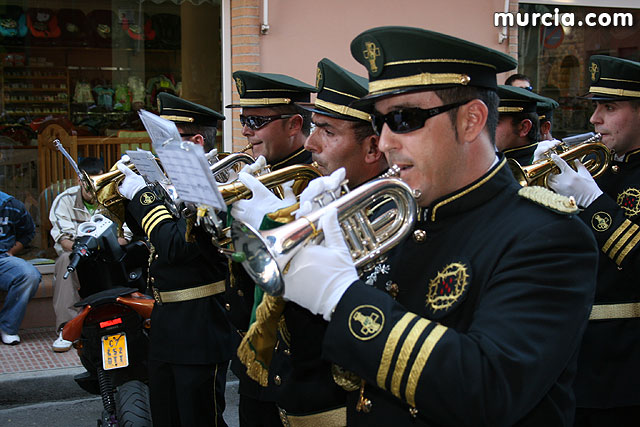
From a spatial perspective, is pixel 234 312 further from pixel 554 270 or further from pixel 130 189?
pixel 554 270

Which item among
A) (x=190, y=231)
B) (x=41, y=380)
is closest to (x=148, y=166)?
(x=190, y=231)

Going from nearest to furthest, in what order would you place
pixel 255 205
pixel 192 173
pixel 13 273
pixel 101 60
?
pixel 192 173 → pixel 255 205 → pixel 13 273 → pixel 101 60

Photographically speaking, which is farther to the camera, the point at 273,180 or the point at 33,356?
the point at 33,356

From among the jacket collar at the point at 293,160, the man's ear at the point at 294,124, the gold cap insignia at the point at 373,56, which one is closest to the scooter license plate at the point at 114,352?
the jacket collar at the point at 293,160

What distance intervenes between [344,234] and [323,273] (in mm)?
185

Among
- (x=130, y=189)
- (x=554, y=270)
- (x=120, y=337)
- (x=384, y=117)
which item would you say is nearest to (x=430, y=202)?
(x=384, y=117)

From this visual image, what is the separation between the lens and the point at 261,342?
7.13ft

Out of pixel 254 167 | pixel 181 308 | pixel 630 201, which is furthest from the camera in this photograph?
pixel 181 308

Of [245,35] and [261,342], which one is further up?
[245,35]

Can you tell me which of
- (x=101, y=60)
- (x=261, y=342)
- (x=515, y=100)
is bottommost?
(x=261, y=342)

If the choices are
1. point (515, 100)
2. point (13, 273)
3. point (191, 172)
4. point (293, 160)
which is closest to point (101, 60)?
point (13, 273)

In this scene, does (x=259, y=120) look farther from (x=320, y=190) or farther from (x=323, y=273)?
(x=323, y=273)

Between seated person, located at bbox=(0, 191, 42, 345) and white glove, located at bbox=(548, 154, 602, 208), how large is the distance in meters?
4.54

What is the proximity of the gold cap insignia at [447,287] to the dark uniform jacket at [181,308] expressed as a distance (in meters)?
1.94
